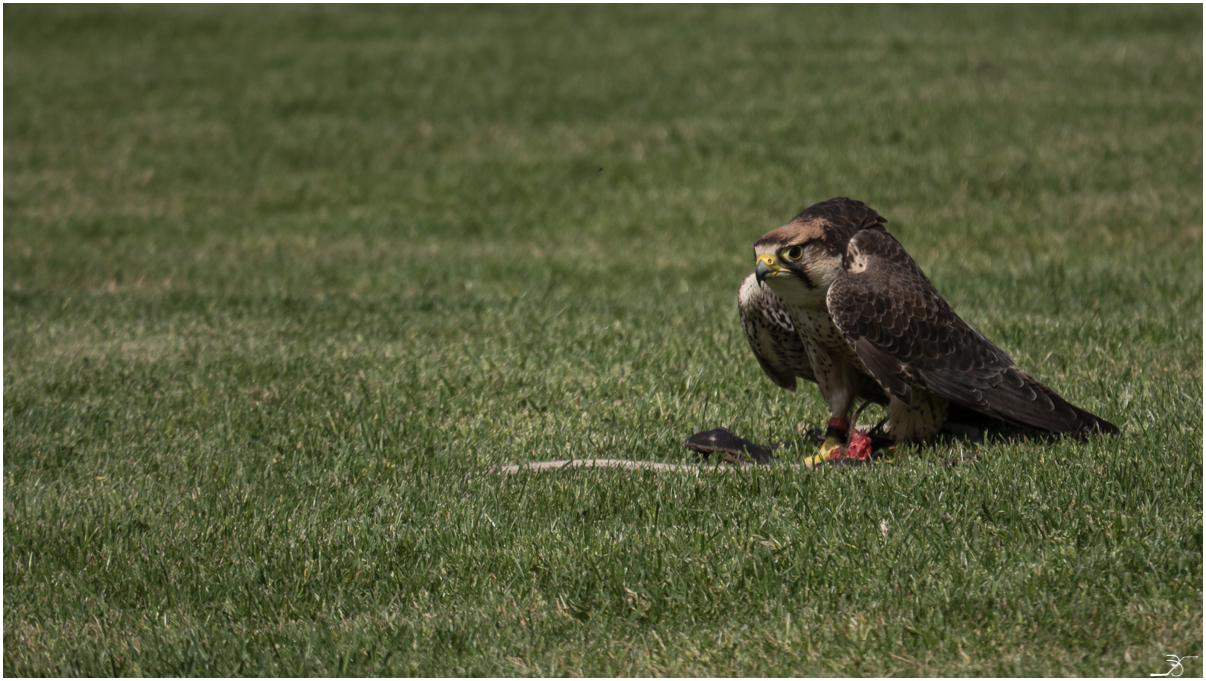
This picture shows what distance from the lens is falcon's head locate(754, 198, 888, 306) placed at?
4.66 m

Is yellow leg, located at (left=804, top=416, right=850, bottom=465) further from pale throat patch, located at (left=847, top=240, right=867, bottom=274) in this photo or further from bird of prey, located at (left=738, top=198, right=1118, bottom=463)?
pale throat patch, located at (left=847, top=240, right=867, bottom=274)

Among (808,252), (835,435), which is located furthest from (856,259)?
(835,435)

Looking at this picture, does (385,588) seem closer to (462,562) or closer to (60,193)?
(462,562)

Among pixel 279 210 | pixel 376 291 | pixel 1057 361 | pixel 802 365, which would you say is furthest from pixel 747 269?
pixel 279 210

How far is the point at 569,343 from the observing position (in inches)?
312

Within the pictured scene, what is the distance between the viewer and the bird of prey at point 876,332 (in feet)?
15.6

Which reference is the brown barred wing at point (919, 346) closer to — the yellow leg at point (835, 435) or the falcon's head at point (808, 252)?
the falcon's head at point (808, 252)

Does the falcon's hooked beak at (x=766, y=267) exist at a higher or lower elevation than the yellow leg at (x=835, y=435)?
higher

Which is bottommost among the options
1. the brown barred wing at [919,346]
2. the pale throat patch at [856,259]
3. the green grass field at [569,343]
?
the green grass field at [569,343]

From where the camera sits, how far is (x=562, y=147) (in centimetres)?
1457
